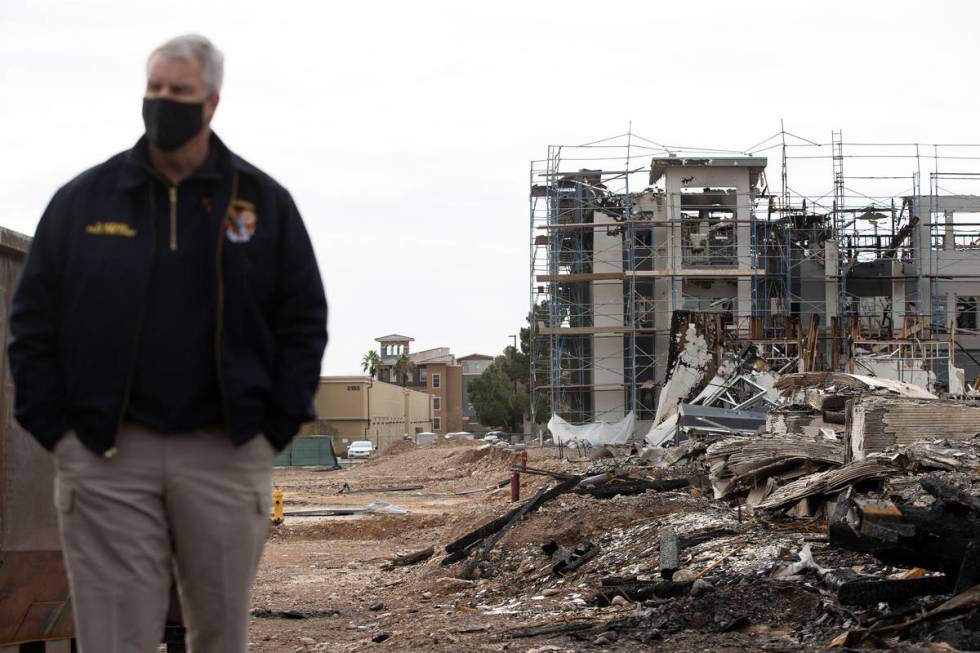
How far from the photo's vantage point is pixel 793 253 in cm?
5153

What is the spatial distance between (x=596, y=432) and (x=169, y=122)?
134 ft

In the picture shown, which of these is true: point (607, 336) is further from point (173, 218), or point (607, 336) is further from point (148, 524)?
point (148, 524)

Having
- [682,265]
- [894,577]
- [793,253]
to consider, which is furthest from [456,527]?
[793,253]

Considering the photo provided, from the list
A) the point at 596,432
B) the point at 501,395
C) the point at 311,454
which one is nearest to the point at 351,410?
the point at 501,395

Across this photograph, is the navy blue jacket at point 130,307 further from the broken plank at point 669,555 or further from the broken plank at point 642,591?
the broken plank at point 669,555

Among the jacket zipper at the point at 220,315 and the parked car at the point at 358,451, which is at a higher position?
the jacket zipper at the point at 220,315

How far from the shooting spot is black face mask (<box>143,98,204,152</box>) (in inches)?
111

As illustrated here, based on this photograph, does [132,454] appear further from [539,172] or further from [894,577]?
[539,172]

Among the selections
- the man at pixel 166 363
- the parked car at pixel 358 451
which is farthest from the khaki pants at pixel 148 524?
the parked car at pixel 358 451

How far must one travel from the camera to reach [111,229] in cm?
281

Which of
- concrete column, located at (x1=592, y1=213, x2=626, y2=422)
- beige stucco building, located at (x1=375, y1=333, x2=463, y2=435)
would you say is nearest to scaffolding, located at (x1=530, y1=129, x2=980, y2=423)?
concrete column, located at (x1=592, y1=213, x2=626, y2=422)

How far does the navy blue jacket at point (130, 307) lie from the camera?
107 inches

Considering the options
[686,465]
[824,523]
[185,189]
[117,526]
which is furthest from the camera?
[686,465]

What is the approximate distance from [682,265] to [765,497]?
37.8m
